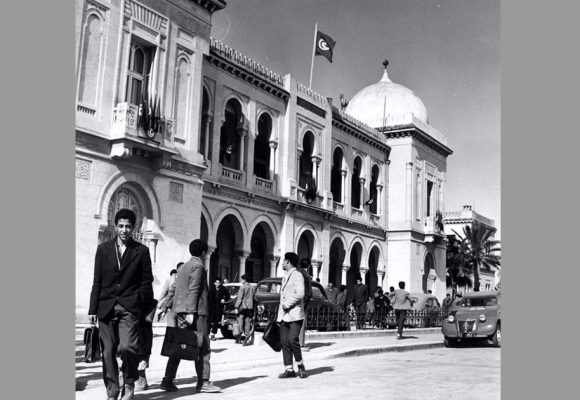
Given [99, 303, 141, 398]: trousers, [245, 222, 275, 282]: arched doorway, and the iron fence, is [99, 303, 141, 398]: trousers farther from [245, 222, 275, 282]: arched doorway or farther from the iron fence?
[245, 222, 275, 282]: arched doorway

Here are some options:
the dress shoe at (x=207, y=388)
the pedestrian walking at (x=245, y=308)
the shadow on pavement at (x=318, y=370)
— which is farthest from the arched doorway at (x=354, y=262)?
the dress shoe at (x=207, y=388)

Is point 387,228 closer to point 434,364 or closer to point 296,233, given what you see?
point 296,233

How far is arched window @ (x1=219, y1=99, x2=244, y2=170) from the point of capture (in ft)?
75.3

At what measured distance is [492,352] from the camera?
13500 mm

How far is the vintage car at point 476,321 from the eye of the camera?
47.9 feet

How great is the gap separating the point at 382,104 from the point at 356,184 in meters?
5.72

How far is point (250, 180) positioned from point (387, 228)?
42.3 ft

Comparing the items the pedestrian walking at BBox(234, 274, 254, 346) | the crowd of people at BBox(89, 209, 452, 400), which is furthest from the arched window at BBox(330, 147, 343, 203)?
the crowd of people at BBox(89, 209, 452, 400)

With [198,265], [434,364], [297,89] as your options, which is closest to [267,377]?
[198,265]

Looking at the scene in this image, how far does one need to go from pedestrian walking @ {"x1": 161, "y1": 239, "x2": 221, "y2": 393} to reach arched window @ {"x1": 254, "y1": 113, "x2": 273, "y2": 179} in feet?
56.3

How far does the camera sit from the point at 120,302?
631cm

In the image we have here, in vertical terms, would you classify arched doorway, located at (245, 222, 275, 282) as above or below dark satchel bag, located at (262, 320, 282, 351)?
above

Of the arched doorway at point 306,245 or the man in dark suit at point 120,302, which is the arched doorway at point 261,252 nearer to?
the arched doorway at point 306,245

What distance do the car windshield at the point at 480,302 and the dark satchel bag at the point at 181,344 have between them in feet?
32.7
